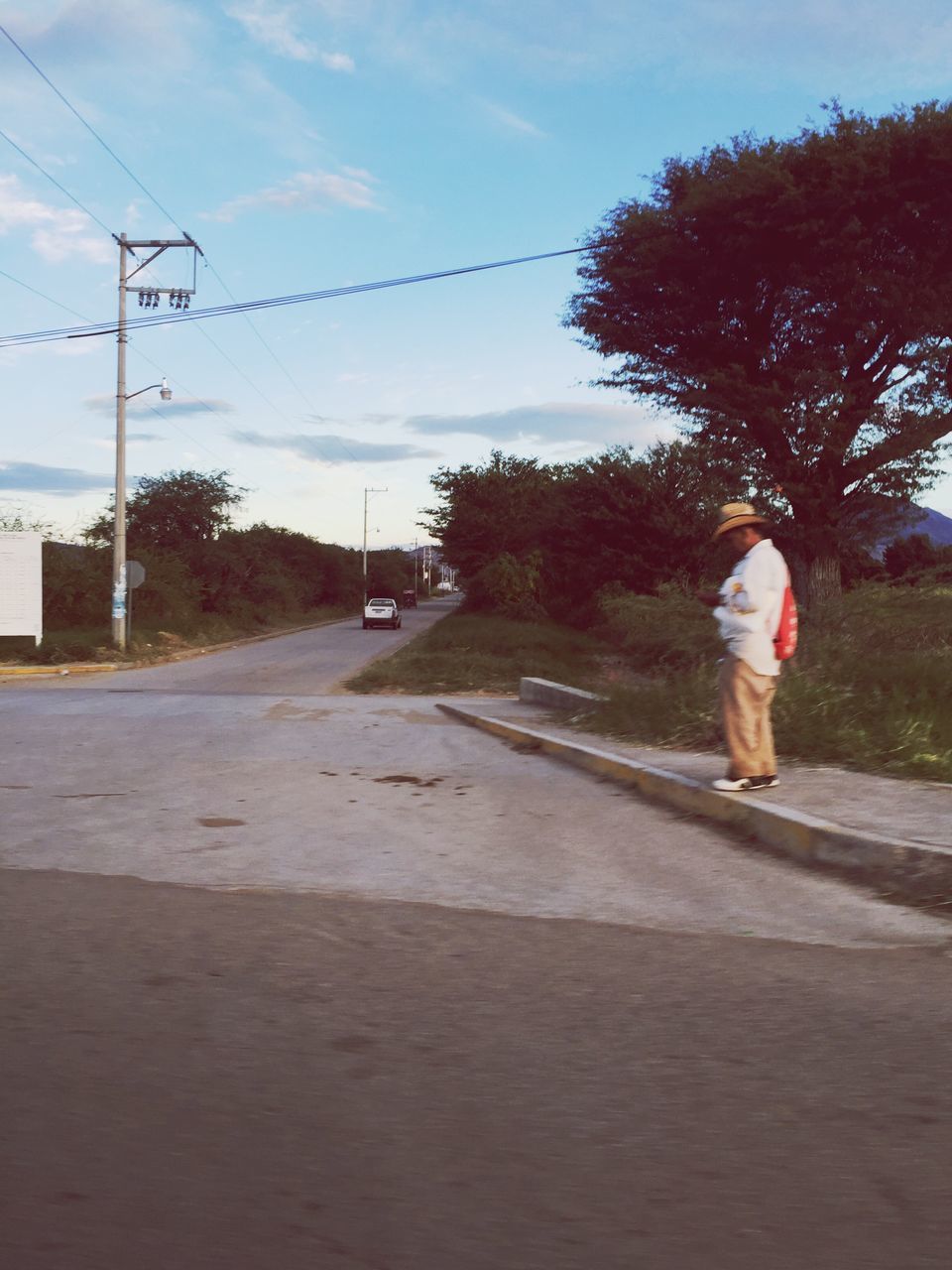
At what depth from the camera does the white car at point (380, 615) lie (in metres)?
54.4

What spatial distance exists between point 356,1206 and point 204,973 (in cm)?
170

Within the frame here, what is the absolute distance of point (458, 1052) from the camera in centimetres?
336

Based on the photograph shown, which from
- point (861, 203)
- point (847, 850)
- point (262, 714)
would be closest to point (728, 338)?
point (861, 203)

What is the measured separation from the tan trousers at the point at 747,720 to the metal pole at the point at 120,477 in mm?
22717

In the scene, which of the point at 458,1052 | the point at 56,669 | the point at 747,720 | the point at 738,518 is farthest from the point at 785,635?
the point at 56,669

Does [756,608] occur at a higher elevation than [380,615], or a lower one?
higher

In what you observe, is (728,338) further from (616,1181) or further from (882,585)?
(616,1181)

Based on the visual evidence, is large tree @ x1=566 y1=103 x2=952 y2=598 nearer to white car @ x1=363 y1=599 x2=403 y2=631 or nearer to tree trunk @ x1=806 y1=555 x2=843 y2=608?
tree trunk @ x1=806 y1=555 x2=843 y2=608

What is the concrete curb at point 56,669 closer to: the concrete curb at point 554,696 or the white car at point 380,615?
the concrete curb at point 554,696

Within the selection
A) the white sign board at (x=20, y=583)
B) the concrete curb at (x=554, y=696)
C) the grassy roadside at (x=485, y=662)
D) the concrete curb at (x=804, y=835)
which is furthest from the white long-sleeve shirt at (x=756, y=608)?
the white sign board at (x=20, y=583)

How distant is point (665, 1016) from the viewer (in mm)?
3668

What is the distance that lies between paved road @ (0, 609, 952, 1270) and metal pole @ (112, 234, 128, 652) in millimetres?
21914

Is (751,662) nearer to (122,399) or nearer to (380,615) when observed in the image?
(122,399)

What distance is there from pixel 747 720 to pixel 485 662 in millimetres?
17098
